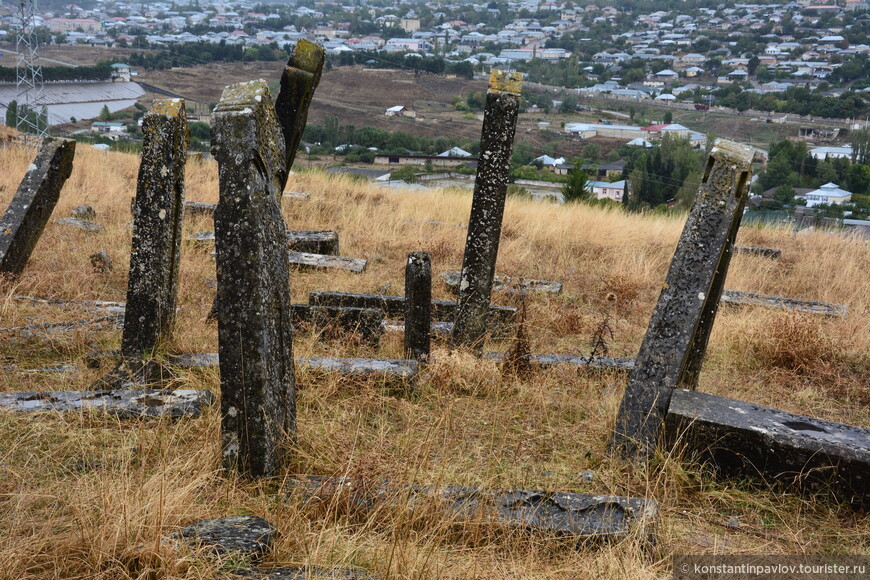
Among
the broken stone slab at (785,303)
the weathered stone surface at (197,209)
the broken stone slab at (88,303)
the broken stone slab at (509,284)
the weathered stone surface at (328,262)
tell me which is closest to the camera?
the broken stone slab at (88,303)

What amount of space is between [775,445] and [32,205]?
23.4ft

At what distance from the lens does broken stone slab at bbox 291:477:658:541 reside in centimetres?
333

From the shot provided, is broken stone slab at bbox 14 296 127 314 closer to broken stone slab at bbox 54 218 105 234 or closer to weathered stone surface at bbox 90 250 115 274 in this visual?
weathered stone surface at bbox 90 250 115 274

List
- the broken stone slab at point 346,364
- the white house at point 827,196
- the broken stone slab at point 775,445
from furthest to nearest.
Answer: the white house at point 827,196 → the broken stone slab at point 346,364 → the broken stone slab at point 775,445

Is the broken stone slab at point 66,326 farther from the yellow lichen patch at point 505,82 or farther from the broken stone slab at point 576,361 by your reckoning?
the yellow lichen patch at point 505,82

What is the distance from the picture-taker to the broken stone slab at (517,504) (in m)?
3.33

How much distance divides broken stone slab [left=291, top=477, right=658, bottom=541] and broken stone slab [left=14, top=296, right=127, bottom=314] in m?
3.77

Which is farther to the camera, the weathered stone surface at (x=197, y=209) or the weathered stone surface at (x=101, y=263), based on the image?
the weathered stone surface at (x=197, y=209)

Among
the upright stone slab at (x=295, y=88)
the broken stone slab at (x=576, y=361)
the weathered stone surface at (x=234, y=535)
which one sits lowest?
the broken stone slab at (x=576, y=361)

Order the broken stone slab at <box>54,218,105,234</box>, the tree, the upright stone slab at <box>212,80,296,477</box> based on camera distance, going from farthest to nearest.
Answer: the tree
the broken stone slab at <box>54,218,105,234</box>
the upright stone slab at <box>212,80,296,477</box>

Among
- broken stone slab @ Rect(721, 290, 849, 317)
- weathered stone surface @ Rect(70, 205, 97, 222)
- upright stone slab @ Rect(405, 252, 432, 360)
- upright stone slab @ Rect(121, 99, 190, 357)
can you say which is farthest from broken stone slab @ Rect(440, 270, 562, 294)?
weathered stone surface @ Rect(70, 205, 97, 222)

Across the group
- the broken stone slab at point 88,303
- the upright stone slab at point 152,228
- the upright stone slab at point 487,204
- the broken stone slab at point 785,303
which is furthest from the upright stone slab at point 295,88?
the broken stone slab at point 785,303

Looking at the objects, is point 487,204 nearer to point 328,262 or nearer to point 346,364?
point 346,364

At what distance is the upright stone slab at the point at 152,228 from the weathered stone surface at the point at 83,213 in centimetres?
608
